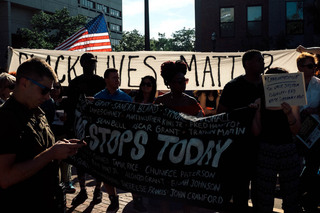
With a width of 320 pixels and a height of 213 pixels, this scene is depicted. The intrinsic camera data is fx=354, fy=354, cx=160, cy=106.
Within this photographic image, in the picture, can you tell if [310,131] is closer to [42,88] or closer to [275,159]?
[275,159]

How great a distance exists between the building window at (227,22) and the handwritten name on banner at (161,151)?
71.5ft

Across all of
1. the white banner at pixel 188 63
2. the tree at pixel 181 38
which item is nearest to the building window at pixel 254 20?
the white banner at pixel 188 63

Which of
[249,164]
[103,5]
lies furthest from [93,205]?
[103,5]

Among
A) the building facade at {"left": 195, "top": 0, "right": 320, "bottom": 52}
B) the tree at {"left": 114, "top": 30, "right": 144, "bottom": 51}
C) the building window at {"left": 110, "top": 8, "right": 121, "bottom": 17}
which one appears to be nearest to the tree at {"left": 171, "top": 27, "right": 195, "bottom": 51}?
the building window at {"left": 110, "top": 8, "right": 121, "bottom": 17}

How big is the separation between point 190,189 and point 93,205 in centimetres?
224

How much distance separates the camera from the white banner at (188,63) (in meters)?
7.31

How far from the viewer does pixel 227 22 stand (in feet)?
81.2

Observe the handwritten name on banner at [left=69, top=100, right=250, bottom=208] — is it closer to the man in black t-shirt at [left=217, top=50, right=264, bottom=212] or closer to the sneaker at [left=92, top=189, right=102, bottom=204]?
the man in black t-shirt at [left=217, top=50, right=264, bottom=212]

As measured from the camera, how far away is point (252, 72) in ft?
13.0

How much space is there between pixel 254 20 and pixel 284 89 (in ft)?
73.4

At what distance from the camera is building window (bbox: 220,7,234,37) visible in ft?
80.6

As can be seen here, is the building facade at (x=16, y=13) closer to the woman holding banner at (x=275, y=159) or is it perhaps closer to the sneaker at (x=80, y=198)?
the sneaker at (x=80, y=198)

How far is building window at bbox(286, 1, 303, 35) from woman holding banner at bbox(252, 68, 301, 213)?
70.8 ft

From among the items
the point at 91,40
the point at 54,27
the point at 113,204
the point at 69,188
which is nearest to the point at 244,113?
the point at 113,204
